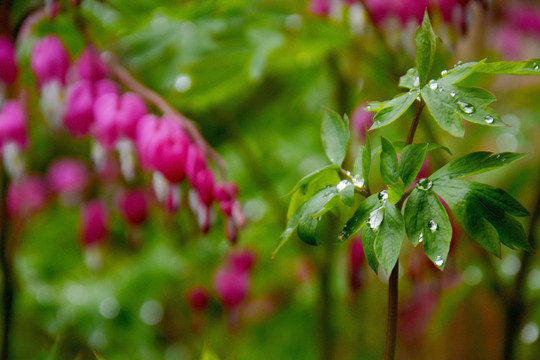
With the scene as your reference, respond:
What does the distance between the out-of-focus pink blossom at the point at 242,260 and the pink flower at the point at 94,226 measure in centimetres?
→ 31

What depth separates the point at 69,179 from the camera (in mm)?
1681

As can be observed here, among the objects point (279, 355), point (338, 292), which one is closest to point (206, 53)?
point (338, 292)

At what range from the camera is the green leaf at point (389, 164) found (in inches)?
14.7

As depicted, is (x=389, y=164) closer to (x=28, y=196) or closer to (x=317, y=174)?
(x=317, y=174)

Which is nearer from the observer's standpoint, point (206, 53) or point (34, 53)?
point (34, 53)

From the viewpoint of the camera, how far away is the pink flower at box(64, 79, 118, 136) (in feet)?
2.52

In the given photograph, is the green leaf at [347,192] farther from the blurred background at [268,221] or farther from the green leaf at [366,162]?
the blurred background at [268,221]

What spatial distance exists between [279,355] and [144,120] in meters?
0.92

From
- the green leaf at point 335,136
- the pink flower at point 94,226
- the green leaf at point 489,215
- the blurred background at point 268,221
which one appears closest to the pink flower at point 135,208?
the blurred background at point 268,221

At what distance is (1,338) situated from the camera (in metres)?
0.76

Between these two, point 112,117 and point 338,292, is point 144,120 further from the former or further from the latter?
point 338,292

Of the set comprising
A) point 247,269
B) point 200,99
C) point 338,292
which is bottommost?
point 338,292

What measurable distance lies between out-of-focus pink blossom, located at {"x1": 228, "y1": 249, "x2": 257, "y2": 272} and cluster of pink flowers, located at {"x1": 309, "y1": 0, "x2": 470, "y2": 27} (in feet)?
1.77

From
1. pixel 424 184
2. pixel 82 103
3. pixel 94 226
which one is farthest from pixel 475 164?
pixel 94 226
